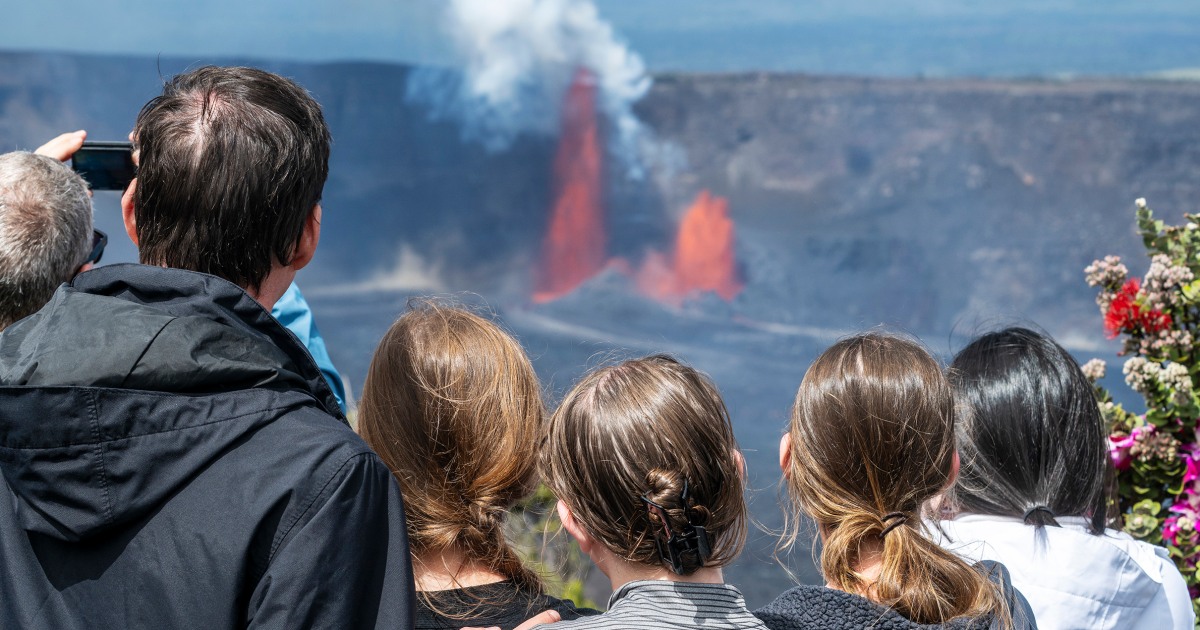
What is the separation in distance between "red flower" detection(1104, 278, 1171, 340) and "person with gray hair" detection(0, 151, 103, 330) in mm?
2181

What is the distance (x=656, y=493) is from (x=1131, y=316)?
159 cm

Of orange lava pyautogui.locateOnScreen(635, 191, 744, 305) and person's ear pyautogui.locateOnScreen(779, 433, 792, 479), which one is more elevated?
person's ear pyautogui.locateOnScreen(779, 433, 792, 479)

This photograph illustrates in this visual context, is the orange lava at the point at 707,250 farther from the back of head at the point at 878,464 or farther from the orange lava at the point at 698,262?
the back of head at the point at 878,464

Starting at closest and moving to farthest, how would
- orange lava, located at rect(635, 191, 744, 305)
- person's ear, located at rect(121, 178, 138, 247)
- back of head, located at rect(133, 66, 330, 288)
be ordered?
back of head, located at rect(133, 66, 330, 288), person's ear, located at rect(121, 178, 138, 247), orange lava, located at rect(635, 191, 744, 305)

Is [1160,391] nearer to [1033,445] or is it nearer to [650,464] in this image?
[1033,445]

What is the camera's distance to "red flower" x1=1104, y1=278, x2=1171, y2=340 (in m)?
2.18

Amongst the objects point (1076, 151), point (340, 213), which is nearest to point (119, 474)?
point (340, 213)

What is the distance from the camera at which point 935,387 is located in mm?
1394

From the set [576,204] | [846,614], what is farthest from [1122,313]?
[576,204]

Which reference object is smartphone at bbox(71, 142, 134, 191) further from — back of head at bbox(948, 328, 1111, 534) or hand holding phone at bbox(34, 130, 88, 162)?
back of head at bbox(948, 328, 1111, 534)

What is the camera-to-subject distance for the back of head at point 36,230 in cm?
154

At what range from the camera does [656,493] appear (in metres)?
1.18

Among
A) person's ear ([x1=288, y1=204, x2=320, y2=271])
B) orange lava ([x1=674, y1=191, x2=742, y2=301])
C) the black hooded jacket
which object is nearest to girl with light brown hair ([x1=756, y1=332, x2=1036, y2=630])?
the black hooded jacket

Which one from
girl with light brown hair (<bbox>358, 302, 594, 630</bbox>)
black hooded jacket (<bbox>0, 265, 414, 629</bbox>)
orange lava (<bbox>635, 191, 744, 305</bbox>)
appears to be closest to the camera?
black hooded jacket (<bbox>0, 265, 414, 629</bbox>)
